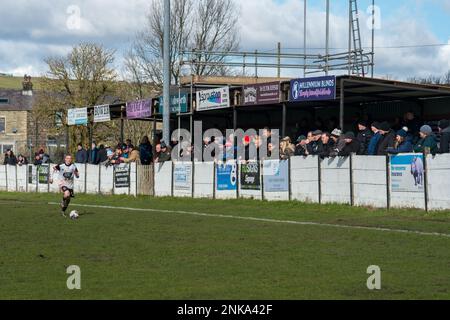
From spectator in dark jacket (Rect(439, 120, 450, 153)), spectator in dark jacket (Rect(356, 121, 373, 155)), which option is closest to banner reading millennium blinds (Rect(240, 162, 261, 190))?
spectator in dark jacket (Rect(356, 121, 373, 155))

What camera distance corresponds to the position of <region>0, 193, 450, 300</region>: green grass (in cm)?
1018

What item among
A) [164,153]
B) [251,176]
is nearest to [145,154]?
[164,153]

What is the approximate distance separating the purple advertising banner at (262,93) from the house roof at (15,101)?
6680 centimetres

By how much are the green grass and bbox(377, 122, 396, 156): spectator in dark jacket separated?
72.3 inches

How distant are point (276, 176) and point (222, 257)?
13795 mm

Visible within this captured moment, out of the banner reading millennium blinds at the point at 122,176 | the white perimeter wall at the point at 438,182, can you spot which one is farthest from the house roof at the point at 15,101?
the white perimeter wall at the point at 438,182

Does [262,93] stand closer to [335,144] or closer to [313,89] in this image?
[313,89]

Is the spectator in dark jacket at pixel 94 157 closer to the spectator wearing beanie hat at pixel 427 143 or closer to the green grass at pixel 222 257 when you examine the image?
the green grass at pixel 222 257

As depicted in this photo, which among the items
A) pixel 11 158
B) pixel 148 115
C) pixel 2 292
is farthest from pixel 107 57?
pixel 2 292

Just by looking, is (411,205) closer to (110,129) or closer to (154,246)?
(154,246)

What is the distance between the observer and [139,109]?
38250mm

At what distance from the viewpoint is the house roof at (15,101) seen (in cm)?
9400
